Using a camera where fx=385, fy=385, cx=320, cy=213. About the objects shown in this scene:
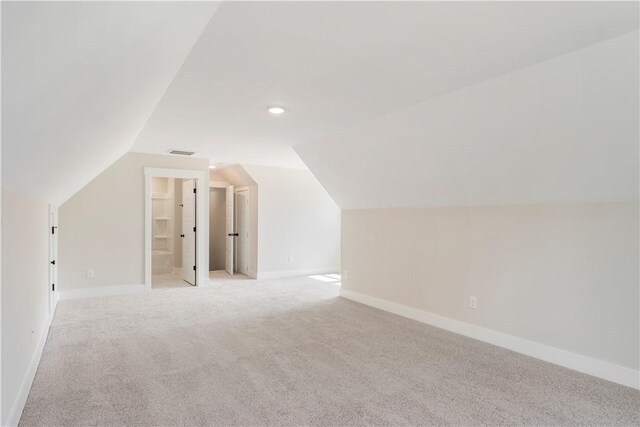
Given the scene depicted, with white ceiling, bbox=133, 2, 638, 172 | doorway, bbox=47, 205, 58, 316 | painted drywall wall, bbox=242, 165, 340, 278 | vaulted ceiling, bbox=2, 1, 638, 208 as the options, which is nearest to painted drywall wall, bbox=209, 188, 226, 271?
painted drywall wall, bbox=242, 165, 340, 278

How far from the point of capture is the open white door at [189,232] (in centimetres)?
696

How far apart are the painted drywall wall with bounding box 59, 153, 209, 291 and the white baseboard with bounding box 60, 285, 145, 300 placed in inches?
2.4

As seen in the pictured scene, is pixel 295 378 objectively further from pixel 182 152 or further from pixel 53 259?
pixel 182 152

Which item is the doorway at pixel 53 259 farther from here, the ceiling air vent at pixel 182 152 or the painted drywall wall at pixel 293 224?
the painted drywall wall at pixel 293 224

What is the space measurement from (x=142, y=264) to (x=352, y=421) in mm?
5048

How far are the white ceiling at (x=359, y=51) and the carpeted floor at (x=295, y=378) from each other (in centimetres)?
223

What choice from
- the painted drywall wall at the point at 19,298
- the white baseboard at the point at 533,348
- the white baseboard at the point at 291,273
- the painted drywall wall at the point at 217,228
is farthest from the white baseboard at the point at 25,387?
the painted drywall wall at the point at 217,228

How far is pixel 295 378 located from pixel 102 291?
14.4 feet

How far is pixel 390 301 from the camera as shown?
5.11 metres

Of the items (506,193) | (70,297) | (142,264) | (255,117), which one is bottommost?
(70,297)

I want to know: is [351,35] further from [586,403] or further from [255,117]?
[586,403]

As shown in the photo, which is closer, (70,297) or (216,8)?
(216,8)

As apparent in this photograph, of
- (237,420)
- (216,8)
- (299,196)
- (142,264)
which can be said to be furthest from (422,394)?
(299,196)

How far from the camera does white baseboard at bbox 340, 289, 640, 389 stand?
2903mm
